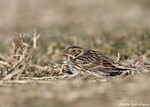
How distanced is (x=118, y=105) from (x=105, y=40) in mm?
6648

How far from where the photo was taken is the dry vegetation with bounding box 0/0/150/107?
27.5 feet

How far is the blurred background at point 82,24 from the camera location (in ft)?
45.6

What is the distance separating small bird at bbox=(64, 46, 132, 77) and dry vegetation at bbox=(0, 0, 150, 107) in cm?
21

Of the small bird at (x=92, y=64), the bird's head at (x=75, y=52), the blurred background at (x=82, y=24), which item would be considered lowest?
the small bird at (x=92, y=64)

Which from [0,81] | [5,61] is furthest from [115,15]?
[0,81]

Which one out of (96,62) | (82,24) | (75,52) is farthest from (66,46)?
(82,24)

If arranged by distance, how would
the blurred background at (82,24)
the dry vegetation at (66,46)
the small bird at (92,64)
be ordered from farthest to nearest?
the blurred background at (82,24) < the small bird at (92,64) < the dry vegetation at (66,46)

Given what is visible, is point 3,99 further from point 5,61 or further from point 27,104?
point 5,61

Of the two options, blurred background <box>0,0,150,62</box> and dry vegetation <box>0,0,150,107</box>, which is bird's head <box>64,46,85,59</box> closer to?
dry vegetation <box>0,0,150,107</box>

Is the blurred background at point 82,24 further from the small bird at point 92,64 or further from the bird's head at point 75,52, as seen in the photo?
the small bird at point 92,64

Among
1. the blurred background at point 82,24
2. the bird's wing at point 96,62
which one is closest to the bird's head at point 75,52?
the bird's wing at point 96,62

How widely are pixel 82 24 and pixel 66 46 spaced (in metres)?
4.96

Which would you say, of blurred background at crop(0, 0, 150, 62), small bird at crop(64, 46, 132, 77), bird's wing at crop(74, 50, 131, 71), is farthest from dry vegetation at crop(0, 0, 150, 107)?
bird's wing at crop(74, 50, 131, 71)

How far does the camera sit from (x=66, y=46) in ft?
45.2
